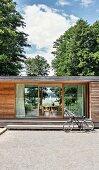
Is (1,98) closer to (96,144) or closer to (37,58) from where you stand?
(96,144)

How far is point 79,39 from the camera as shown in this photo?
44188 millimetres

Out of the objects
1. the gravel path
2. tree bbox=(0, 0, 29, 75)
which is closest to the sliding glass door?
the gravel path

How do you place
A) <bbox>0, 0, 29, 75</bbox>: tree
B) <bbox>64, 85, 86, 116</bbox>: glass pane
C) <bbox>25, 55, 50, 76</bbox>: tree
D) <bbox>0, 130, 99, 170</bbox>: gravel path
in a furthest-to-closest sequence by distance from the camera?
<bbox>25, 55, 50, 76</bbox>: tree → <bbox>0, 0, 29, 75</bbox>: tree → <bbox>64, 85, 86, 116</bbox>: glass pane → <bbox>0, 130, 99, 170</bbox>: gravel path

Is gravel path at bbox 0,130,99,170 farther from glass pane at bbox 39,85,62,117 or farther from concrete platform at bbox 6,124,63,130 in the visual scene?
glass pane at bbox 39,85,62,117

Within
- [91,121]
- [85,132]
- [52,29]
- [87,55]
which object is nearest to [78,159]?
[85,132]

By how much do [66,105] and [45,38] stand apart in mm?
35824

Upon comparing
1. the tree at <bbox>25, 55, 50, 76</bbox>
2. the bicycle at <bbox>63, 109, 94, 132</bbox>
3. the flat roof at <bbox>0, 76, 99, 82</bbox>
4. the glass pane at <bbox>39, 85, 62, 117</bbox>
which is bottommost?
the bicycle at <bbox>63, 109, 94, 132</bbox>

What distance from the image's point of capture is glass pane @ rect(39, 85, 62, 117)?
21953mm

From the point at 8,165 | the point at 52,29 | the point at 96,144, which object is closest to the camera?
the point at 8,165

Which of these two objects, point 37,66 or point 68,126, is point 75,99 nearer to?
point 68,126

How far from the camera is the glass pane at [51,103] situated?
72.0ft

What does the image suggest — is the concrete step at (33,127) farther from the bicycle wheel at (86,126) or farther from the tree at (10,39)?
the tree at (10,39)

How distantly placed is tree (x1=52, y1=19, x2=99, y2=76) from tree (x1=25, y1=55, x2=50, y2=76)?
62.9 feet

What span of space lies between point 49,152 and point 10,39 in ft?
92.4
